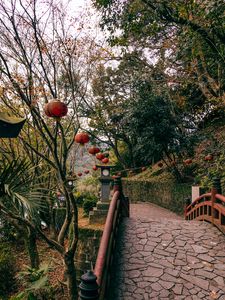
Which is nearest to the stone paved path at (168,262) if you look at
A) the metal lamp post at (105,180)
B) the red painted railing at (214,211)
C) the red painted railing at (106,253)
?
the red painted railing at (214,211)

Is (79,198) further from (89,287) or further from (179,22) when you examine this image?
(89,287)

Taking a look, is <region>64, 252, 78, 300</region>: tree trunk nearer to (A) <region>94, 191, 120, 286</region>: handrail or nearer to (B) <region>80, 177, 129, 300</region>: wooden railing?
(B) <region>80, 177, 129, 300</region>: wooden railing

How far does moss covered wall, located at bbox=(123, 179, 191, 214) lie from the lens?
14.7 m

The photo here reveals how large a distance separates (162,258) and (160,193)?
33.9ft

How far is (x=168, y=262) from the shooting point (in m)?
5.79

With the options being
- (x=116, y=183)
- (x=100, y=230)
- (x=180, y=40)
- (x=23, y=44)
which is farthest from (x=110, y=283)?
(x=180, y=40)

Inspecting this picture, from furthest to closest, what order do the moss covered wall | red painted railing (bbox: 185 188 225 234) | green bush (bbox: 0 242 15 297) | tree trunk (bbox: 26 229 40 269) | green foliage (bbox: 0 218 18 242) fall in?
the moss covered wall, green foliage (bbox: 0 218 18 242), green bush (bbox: 0 242 15 297), tree trunk (bbox: 26 229 40 269), red painted railing (bbox: 185 188 225 234)

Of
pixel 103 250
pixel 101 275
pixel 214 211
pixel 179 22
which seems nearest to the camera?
pixel 101 275

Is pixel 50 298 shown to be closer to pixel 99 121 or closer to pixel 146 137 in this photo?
pixel 146 137

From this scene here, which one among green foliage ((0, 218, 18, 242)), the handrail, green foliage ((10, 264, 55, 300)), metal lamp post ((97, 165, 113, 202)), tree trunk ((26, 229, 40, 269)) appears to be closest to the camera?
the handrail

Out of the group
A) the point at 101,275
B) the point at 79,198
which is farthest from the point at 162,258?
the point at 79,198

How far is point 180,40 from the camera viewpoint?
29.8 ft

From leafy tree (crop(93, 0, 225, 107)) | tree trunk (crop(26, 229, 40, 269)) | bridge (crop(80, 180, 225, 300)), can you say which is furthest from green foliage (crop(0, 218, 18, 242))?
leafy tree (crop(93, 0, 225, 107))

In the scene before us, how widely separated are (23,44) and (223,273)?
297 inches
